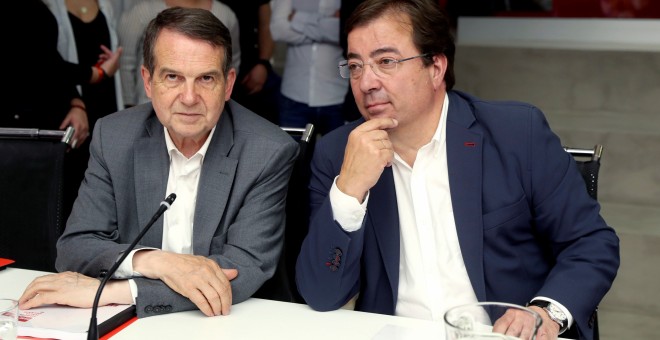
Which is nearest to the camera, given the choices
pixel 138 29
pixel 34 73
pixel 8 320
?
pixel 8 320

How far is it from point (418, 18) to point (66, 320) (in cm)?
107

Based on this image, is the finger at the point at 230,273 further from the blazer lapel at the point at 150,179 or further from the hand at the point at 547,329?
the hand at the point at 547,329

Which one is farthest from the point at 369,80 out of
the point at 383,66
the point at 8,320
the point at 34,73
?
the point at 34,73

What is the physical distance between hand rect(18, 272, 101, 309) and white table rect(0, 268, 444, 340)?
0.13 metres

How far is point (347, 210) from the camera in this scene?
1.86 m

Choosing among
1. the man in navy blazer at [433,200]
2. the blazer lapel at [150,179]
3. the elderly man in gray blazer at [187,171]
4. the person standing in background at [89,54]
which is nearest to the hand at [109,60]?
the person standing in background at [89,54]

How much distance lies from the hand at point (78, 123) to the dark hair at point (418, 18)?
1928 mm

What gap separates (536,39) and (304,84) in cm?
220

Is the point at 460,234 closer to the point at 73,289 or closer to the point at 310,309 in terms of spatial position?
the point at 310,309

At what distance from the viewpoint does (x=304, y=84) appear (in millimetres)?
4125

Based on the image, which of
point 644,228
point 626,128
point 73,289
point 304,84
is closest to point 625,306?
point 644,228

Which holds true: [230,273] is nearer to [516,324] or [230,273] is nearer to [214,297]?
[214,297]

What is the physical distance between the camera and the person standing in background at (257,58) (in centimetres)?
431

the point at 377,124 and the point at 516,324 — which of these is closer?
the point at 516,324
